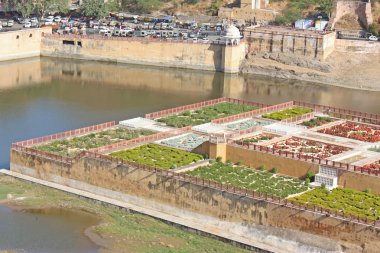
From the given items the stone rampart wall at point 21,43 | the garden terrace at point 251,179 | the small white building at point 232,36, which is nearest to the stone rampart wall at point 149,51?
the small white building at point 232,36

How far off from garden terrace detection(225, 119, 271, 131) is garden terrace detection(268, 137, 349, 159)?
2.80 meters

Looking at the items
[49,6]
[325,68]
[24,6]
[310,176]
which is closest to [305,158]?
[310,176]

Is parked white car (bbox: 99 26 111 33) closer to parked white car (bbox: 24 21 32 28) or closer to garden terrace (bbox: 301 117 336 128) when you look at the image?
parked white car (bbox: 24 21 32 28)

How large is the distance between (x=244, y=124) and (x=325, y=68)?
71.5 feet

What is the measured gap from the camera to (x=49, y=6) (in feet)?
256

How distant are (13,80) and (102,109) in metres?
11.0

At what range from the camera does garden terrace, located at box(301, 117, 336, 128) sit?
147 feet

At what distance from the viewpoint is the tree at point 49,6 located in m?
77.6

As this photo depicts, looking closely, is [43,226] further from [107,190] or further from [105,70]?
[105,70]

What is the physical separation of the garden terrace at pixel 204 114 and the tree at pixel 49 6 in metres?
31.8

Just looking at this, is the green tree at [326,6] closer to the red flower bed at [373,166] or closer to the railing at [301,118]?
the railing at [301,118]

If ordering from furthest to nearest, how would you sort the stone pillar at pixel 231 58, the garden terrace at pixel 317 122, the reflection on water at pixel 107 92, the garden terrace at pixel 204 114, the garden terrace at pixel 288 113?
1. the stone pillar at pixel 231 58
2. the reflection on water at pixel 107 92
3. the garden terrace at pixel 288 113
4. the garden terrace at pixel 204 114
5. the garden terrace at pixel 317 122

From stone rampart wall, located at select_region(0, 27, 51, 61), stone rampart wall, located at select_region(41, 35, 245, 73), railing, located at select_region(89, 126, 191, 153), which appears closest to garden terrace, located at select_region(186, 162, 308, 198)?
railing, located at select_region(89, 126, 191, 153)

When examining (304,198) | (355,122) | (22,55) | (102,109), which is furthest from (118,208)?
(22,55)
